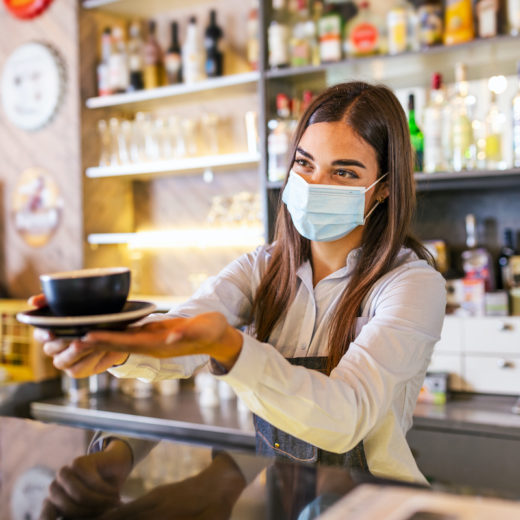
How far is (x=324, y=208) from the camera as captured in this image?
124 cm

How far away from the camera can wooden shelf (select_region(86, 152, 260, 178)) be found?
2.61 m

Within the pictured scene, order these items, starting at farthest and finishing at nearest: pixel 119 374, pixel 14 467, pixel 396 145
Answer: pixel 396 145 < pixel 119 374 < pixel 14 467

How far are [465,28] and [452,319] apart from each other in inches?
40.7

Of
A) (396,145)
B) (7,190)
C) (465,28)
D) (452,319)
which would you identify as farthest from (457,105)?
(7,190)

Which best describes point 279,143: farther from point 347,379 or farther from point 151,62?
point 347,379

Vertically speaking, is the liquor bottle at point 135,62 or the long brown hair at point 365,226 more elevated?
the liquor bottle at point 135,62

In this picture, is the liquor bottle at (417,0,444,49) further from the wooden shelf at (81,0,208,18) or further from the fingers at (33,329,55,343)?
the fingers at (33,329,55,343)

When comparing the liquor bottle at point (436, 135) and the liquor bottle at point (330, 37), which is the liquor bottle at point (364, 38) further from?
the liquor bottle at point (436, 135)

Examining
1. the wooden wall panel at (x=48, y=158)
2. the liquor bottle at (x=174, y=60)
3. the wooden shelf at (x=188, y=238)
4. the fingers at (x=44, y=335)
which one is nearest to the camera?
the fingers at (x=44, y=335)

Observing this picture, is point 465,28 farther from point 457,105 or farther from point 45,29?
point 45,29

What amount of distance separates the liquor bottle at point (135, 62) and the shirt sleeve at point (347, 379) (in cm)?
222

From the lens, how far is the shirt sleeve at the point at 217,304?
117 cm

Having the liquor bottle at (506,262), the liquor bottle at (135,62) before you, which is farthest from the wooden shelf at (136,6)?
the liquor bottle at (506,262)

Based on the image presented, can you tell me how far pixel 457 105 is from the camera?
2295mm
